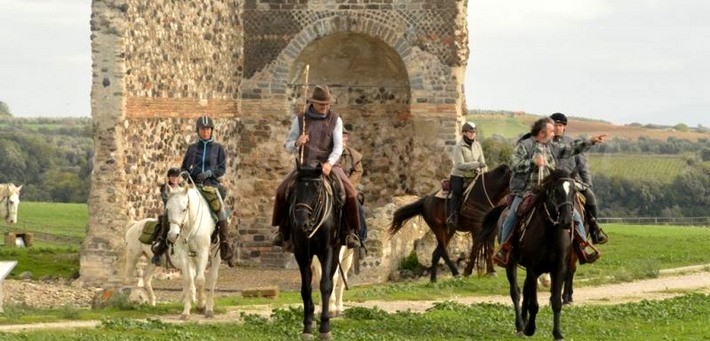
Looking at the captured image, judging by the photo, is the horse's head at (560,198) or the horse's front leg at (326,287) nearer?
the horse's head at (560,198)

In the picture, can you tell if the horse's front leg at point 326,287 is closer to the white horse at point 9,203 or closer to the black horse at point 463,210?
the black horse at point 463,210

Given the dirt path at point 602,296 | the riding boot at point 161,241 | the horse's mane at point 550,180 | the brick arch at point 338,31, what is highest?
the brick arch at point 338,31

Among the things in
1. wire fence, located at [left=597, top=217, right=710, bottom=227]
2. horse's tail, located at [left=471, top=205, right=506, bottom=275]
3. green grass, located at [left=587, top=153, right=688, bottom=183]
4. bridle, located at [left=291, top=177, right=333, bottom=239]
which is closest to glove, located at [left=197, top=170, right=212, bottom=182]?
bridle, located at [left=291, top=177, right=333, bottom=239]

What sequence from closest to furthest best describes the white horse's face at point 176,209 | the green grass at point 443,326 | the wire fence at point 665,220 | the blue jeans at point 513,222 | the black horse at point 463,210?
1. the green grass at point 443,326
2. the blue jeans at point 513,222
3. the white horse's face at point 176,209
4. the black horse at point 463,210
5. the wire fence at point 665,220

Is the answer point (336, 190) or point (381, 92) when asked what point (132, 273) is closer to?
point (336, 190)

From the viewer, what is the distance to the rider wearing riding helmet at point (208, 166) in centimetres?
2166

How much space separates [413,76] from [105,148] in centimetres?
710

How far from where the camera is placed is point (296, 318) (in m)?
20.3

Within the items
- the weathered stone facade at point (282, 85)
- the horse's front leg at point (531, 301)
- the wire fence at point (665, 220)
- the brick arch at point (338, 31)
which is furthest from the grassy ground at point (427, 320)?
the wire fence at point (665, 220)

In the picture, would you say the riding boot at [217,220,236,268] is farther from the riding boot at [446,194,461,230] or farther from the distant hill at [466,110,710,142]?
the distant hill at [466,110,710,142]

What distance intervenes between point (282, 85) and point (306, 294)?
15060mm

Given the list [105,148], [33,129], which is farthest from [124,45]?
[33,129]

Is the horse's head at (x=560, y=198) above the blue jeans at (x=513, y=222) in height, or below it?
above

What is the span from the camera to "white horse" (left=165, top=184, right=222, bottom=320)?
67.9ft
